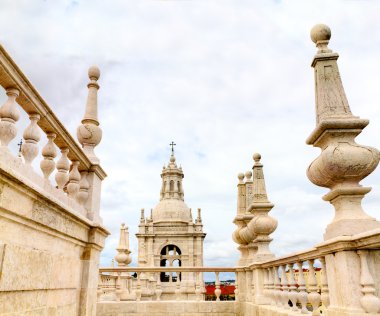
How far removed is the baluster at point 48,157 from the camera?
4.38 m

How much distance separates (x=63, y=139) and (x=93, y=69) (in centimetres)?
239

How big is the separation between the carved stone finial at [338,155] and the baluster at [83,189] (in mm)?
3741

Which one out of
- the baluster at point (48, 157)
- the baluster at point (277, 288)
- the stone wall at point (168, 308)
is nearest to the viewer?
the baluster at point (48, 157)

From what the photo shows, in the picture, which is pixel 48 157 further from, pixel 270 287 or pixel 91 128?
pixel 270 287

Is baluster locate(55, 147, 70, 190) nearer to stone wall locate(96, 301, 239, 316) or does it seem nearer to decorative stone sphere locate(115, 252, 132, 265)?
stone wall locate(96, 301, 239, 316)

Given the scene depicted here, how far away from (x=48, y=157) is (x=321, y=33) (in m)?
3.94

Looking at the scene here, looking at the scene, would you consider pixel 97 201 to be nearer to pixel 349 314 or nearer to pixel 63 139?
pixel 63 139

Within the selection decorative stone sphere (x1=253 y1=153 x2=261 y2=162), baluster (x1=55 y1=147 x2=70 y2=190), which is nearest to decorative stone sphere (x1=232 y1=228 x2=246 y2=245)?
decorative stone sphere (x1=253 y1=153 x2=261 y2=162)

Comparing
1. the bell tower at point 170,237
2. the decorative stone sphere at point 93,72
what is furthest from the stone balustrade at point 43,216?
the bell tower at point 170,237

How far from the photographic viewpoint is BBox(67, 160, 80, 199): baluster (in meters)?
5.55

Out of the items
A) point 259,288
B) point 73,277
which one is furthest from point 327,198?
point 259,288

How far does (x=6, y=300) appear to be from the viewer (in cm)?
325

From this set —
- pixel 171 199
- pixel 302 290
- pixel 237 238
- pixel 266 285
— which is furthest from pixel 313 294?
pixel 171 199

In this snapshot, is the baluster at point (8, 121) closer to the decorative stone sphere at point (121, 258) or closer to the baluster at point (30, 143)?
the baluster at point (30, 143)
